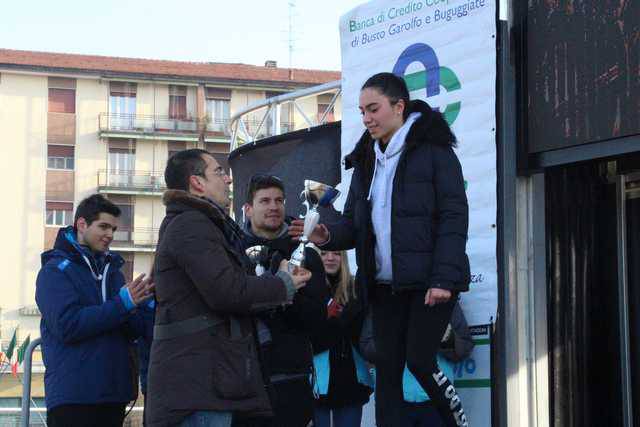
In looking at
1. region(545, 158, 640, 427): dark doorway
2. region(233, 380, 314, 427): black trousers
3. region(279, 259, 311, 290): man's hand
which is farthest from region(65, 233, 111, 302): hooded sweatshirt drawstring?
region(545, 158, 640, 427): dark doorway

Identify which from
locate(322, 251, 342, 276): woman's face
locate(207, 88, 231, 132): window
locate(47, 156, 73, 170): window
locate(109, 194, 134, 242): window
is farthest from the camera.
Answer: locate(207, 88, 231, 132): window

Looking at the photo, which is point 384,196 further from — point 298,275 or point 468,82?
point 468,82

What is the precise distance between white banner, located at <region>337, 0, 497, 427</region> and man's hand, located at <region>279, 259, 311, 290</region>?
2.19 meters

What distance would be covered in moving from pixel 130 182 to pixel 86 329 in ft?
163

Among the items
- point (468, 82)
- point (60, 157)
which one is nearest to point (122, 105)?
point (60, 157)

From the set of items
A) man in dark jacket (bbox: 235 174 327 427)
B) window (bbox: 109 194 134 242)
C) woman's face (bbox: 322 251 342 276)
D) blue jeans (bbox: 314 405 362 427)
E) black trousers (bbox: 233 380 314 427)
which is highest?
window (bbox: 109 194 134 242)

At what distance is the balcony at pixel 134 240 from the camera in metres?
53.1

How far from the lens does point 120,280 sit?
21.2 feet

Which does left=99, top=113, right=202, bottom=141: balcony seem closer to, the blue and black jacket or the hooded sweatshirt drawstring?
the hooded sweatshirt drawstring

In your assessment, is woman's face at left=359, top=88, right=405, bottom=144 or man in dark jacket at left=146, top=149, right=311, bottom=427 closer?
man in dark jacket at left=146, top=149, right=311, bottom=427

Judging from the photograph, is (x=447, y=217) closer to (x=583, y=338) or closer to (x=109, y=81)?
(x=583, y=338)

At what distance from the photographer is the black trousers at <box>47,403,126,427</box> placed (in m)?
5.93

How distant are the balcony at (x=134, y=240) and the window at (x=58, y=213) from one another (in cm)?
295

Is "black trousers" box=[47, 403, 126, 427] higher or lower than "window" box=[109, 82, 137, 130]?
lower
